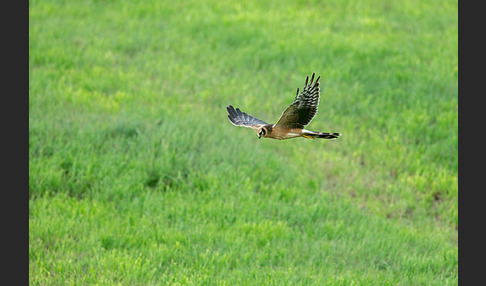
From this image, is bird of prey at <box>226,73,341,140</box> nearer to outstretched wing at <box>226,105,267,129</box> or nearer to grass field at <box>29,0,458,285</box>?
outstretched wing at <box>226,105,267,129</box>

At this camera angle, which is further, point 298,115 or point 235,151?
point 235,151

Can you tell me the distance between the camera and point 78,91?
1019cm

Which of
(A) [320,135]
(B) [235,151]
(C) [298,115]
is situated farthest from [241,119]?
(B) [235,151]

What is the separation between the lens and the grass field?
23.4 feet

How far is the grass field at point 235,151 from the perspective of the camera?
713 cm

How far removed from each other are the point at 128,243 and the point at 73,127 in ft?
9.69

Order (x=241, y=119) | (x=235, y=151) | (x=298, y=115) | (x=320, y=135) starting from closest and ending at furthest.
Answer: (x=320, y=135), (x=298, y=115), (x=241, y=119), (x=235, y=151)

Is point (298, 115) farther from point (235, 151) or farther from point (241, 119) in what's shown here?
point (235, 151)

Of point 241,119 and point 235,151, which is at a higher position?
point 241,119

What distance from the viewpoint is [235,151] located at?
30.3 ft

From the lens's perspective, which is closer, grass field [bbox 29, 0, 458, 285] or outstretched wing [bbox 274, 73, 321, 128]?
outstretched wing [bbox 274, 73, 321, 128]

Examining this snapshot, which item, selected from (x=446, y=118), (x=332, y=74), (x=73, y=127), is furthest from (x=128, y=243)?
(x=446, y=118)

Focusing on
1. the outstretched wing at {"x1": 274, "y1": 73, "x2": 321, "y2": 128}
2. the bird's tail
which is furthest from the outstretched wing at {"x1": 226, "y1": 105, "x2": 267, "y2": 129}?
the bird's tail

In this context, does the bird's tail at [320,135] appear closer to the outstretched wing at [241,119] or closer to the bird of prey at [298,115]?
the bird of prey at [298,115]
